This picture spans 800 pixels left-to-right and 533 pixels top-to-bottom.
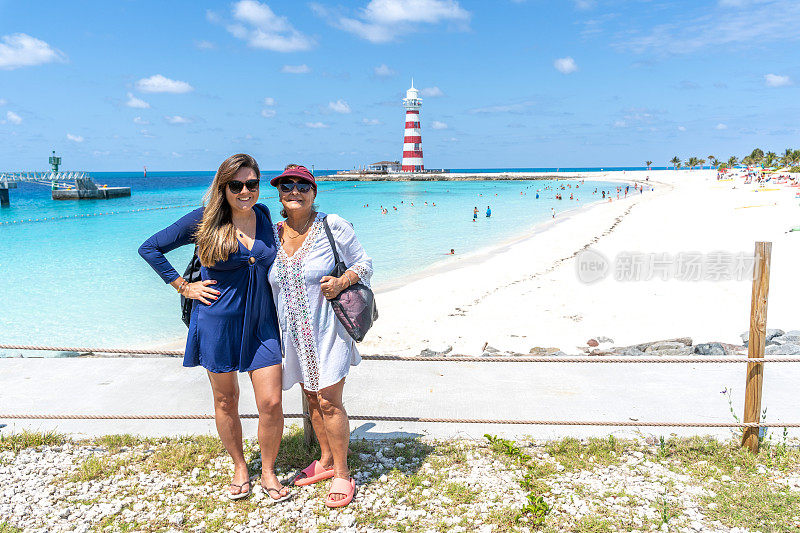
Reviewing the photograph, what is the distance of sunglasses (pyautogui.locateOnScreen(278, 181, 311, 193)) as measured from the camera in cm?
289

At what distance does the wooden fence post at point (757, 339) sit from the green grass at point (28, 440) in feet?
15.7

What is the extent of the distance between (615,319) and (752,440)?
523cm

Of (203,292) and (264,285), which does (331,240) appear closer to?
(264,285)

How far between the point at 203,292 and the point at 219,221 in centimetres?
39

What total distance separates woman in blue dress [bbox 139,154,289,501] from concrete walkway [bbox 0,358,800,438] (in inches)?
50.5

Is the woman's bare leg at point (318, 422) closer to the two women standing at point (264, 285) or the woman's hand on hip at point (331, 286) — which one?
the two women standing at point (264, 285)

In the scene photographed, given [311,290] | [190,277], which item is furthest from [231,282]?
[311,290]

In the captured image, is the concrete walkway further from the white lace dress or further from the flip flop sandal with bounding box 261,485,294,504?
the white lace dress

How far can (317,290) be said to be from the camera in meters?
2.89

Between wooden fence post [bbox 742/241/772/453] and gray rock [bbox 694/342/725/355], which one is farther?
gray rock [bbox 694/342/725/355]

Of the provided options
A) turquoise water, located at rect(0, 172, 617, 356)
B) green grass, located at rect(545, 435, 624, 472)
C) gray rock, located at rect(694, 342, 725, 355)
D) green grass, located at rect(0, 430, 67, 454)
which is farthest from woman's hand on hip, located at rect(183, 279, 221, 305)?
turquoise water, located at rect(0, 172, 617, 356)

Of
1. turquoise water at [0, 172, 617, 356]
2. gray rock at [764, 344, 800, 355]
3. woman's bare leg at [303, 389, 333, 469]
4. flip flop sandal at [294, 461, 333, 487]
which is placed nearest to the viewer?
woman's bare leg at [303, 389, 333, 469]

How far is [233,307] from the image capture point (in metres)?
2.87

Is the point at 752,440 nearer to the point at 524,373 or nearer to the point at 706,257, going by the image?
the point at 524,373
